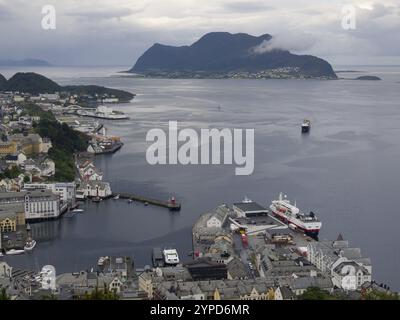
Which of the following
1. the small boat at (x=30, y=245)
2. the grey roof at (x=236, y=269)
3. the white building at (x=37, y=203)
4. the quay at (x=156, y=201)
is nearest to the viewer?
the grey roof at (x=236, y=269)

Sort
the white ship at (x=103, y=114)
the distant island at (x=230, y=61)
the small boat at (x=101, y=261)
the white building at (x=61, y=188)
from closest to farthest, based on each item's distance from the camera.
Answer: the small boat at (x=101, y=261)
the white building at (x=61, y=188)
the white ship at (x=103, y=114)
the distant island at (x=230, y=61)

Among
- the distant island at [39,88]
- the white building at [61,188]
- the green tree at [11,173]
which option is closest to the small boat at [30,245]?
the white building at [61,188]

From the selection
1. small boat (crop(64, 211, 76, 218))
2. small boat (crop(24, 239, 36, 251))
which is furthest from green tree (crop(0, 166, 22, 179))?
small boat (crop(24, 239, 36, 251))

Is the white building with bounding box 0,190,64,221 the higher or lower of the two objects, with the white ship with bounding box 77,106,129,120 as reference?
lower

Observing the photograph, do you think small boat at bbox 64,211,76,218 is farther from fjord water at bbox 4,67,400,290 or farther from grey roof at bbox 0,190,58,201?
grey roof at bbox 0,190,58,201

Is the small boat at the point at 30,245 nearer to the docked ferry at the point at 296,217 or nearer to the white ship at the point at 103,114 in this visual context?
the docked ferry at the point at 296,217

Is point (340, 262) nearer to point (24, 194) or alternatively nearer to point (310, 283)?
point (310, 283)

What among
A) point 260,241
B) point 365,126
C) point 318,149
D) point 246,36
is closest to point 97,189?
point 260,241

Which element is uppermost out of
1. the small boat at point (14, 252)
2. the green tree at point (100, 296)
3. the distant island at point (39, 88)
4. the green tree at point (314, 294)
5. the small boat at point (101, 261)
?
the distant island at point (39, 88)
